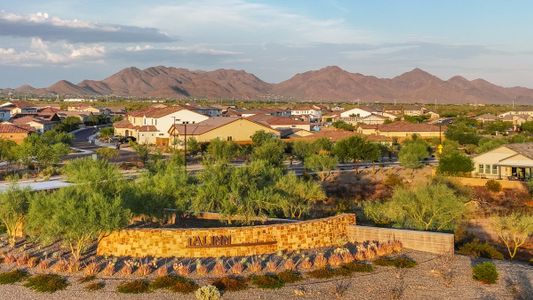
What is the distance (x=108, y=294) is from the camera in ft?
65.2

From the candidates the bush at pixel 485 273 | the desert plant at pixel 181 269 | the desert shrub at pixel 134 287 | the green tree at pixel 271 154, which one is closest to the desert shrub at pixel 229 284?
the desert plant at pixel 181 269

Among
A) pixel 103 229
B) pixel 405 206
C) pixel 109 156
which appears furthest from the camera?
pixel 109 156

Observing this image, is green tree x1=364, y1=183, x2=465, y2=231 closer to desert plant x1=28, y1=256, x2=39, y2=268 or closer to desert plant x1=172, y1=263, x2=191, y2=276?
desert plant x1=172, y1=263, x2=191, y2=276

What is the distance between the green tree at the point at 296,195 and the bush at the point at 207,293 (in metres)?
12.3

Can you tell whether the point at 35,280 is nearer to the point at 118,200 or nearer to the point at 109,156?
the point at 118,200

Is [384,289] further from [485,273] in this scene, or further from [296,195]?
[296,195]

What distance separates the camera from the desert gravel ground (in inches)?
775

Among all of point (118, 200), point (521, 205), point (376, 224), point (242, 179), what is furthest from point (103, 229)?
Result: point (521, 205)

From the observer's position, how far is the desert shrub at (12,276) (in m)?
21.4

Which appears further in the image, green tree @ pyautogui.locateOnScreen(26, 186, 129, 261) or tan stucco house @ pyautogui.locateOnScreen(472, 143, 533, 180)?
tan stucco house @ pyautogui.locateOnScreen(472, 143, 533, 180)

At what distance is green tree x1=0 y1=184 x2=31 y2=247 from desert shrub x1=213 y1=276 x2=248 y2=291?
10962mm

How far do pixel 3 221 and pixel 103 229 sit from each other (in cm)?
690

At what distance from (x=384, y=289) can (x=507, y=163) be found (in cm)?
3524

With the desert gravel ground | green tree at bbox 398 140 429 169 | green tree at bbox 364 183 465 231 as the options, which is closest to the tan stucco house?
green tree at bbox 398 140 429 169
